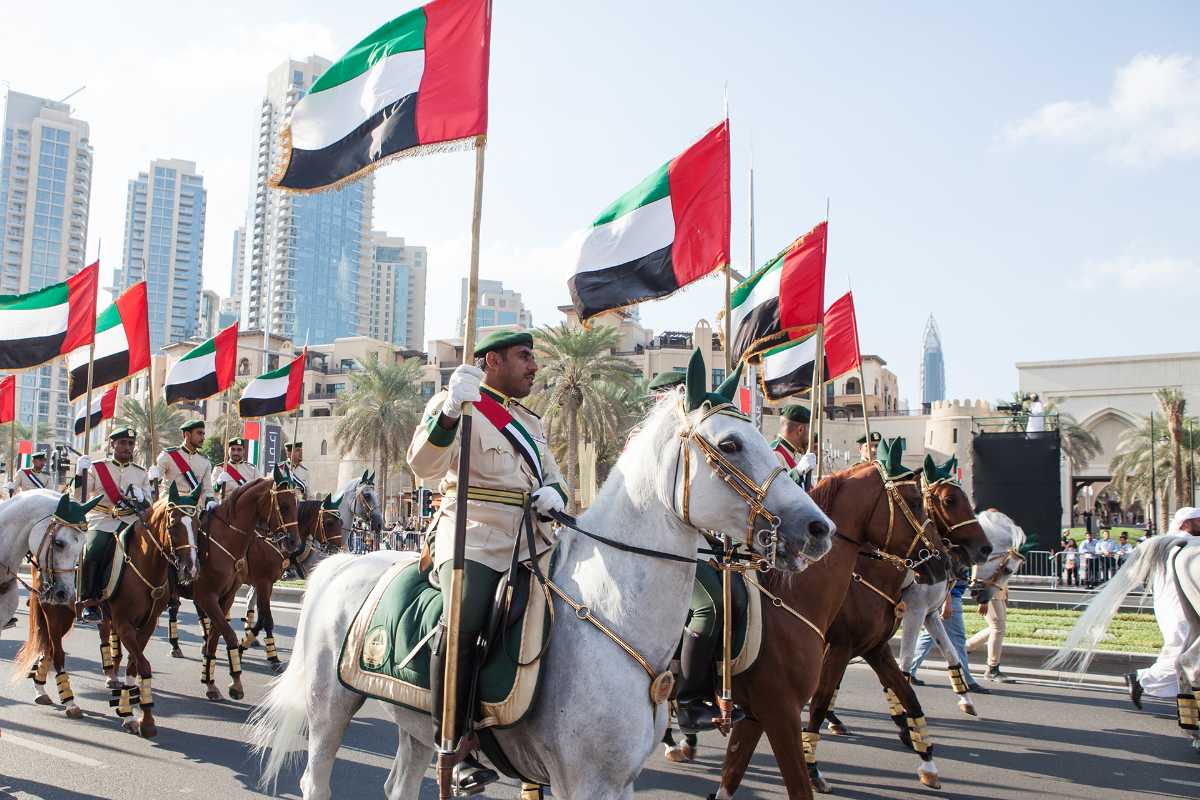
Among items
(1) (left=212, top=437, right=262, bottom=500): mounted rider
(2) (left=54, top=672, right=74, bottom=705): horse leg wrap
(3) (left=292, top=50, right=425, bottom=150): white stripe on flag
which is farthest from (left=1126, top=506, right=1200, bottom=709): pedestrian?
(1) (left=212, top=437, right=262, bottom=500): mounted rider

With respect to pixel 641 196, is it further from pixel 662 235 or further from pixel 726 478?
pixel 726 478

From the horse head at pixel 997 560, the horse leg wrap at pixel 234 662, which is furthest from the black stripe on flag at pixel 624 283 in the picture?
the horse leg wrap at pixel 234 662

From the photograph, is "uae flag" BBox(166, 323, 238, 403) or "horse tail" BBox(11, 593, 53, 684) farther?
"uae flag" BBox(166, 323, 238, 403)

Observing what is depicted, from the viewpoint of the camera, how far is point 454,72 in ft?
18.4

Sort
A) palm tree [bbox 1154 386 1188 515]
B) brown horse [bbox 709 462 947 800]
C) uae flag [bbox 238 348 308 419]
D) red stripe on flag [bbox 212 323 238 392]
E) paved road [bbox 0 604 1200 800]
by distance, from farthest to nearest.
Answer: palm tree [bbox 1154 386 1188 515] → uae flag [bbox 238 348 308 419] → red stripe on flag [bbox 212 323 238 392] → paved road [bbox 0 604 1200 800] → brown horse [bbox 709 462 947 800]

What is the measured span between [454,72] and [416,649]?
3285mm

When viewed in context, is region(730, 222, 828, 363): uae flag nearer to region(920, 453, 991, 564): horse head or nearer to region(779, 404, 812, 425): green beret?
region(779, 404, 812, 425): green beret

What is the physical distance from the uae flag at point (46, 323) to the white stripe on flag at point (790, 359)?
954 cm

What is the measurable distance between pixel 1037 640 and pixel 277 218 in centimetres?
16963

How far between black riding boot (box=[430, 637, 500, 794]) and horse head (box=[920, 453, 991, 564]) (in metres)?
5.05

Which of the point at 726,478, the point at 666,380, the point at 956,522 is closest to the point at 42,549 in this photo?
the point at 666,380

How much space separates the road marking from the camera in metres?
8.22

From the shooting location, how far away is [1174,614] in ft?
31.6

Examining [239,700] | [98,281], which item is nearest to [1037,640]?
[239,700]
